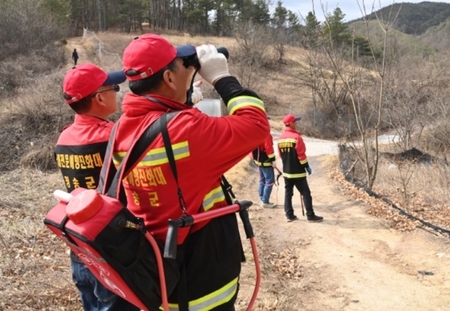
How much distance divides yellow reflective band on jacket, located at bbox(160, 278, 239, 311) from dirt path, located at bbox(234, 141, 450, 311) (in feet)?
8.79

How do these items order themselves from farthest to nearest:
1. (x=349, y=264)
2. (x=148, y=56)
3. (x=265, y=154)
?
(x=265, y=154)
(x=349, y=264)
(x=148, y=56)

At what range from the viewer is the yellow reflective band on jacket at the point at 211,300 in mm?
1932

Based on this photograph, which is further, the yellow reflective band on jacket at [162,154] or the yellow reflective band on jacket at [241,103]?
the yellow reflective band on jacket at [241,103]

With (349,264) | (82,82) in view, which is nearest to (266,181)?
(349,264)

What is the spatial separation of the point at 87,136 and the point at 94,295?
3.13 feet

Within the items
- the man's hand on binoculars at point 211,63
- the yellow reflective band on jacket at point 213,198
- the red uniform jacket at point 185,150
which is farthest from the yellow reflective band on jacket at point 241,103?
the yellow reflective band on jacket at point 213,198

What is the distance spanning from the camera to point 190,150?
172 cm

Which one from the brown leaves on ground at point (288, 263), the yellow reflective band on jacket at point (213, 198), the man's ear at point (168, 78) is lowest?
the brown leaves on ground at point (288, 263)

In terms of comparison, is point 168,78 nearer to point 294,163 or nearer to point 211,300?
point 211,300

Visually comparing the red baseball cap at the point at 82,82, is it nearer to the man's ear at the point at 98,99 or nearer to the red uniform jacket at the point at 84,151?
the man's ear at the point at 98,99

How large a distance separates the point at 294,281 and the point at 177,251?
13.5ft

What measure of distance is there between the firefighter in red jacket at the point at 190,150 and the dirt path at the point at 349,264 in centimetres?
280

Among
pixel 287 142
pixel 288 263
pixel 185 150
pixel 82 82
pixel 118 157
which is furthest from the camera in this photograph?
pixel 287 142

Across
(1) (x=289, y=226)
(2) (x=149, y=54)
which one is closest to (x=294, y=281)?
(1) (x=289, y=226)
